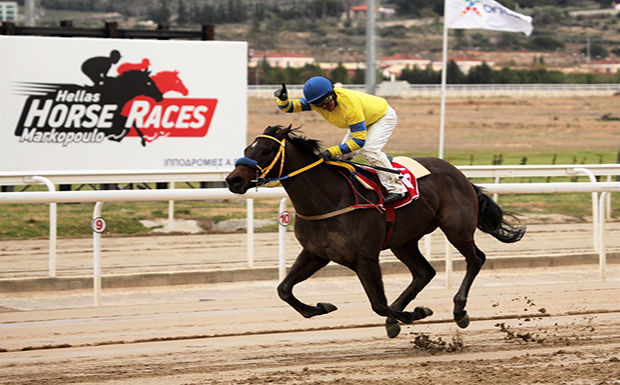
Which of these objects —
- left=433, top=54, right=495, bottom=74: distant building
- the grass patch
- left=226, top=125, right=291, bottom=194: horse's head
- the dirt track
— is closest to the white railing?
left=433, top=54, right=495, bottom=74: distant building

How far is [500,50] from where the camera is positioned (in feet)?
220

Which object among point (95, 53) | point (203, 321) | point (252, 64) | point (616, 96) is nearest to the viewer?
point (203, 321)

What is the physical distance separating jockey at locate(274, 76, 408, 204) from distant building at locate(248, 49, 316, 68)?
50.5 m

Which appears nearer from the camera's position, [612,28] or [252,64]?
[252,64]

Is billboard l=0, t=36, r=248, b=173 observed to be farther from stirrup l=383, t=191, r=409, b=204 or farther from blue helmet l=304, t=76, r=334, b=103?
blue helmet l=304, t=76, r=334, b=103

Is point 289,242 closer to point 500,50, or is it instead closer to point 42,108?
point 42,108

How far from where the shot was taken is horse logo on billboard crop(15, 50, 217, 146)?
41.0ft

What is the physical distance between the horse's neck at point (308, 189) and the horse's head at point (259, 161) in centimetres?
11

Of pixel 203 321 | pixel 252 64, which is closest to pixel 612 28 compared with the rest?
pixel 252 64

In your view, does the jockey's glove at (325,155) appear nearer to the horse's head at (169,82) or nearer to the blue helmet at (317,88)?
the blue helmet at (317,88)

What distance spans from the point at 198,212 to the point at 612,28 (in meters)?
70.2

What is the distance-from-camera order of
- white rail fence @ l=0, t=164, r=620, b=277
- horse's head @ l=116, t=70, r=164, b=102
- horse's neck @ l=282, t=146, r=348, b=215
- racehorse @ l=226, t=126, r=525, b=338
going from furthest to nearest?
horse's head @ l=116, t=70, r=164, b=102, white rail fence @ l=0, t=164, r=620, b=277, horse's neck @ l=282, t=146, r=348, b=215, racehorse @ l=226, t=126, r=525, b=338

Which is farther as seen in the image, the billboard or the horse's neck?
the billboard

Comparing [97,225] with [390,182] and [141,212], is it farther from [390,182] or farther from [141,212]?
[141,212]
